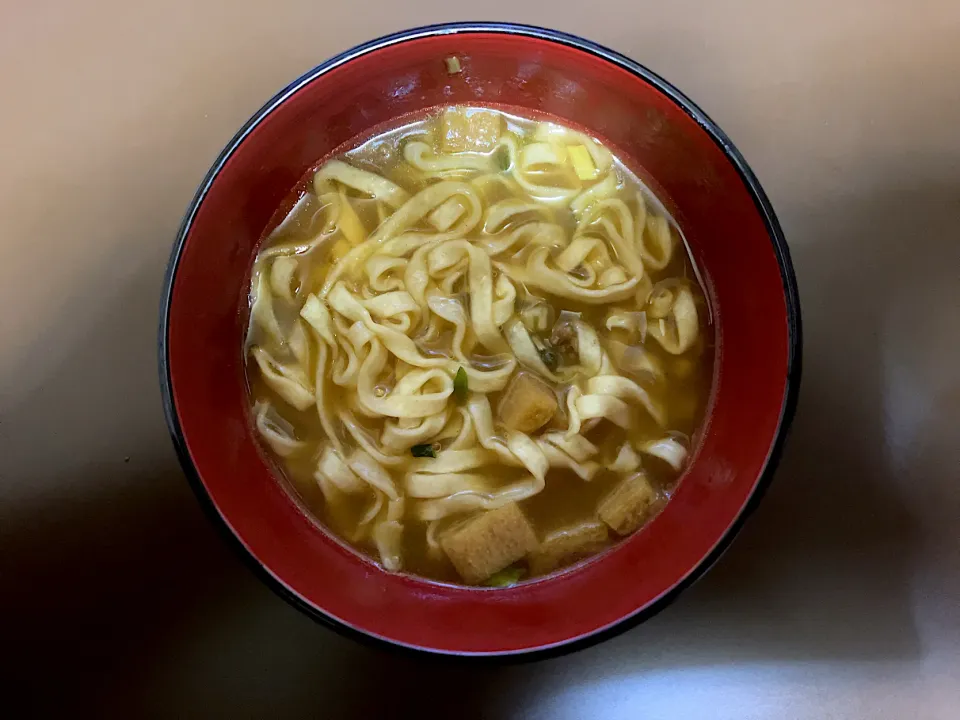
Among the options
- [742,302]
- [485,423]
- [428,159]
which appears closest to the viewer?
[742,302]

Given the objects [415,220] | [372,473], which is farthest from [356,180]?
[372,473]

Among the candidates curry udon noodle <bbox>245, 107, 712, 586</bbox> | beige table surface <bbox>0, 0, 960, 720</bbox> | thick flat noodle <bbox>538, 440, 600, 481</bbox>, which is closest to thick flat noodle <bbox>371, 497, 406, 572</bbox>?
curry udon noodle <bbox>245, 107, 712, 586</bbox>

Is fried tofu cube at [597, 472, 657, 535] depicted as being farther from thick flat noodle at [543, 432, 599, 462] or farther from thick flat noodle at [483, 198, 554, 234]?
thick flat noodle at [483, 198, 554, 234]

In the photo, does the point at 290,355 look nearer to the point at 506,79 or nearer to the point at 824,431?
the point at 506,79

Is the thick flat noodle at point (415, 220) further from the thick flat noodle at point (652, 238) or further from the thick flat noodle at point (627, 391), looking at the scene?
the thick flat noodle at point (627, 391)

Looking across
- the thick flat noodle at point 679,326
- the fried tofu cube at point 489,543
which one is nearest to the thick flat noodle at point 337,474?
the fried tofu cube at point 489,543

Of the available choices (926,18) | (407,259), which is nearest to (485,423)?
(407,259)
